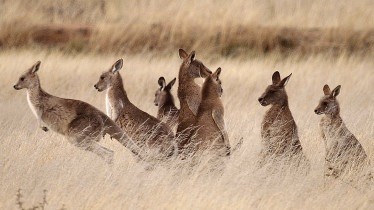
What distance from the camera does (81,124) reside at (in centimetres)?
837

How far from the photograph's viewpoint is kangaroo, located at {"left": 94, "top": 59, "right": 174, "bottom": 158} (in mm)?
8266

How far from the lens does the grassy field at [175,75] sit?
7.30 metres

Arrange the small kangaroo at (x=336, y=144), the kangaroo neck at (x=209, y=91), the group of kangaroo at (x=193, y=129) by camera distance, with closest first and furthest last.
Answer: the small kangaroo at (x=336, y=144) < the group of kangaroo at (x=193, y=129) < the kangaroo neck at (x=209, y=91)

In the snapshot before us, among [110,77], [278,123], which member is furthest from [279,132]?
[110,77]

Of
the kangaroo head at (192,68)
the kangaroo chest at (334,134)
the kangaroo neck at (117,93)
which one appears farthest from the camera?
the kangaroo head at (192,68)

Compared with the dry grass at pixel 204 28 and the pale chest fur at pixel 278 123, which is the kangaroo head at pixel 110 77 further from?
the dry grass at pixel 204 28

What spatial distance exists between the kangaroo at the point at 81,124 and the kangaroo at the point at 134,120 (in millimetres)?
171

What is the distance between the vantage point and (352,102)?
42.7ft

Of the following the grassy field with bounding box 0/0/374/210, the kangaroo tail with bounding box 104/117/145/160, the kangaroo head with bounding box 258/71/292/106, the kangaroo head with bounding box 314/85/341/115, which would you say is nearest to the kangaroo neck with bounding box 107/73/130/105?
the grassy field with bounding box 0/0/374/210

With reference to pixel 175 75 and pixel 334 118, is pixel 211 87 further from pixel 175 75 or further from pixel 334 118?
pixel 175 75


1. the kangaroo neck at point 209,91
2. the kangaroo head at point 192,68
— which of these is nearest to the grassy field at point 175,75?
the kangaroo neck at point 209,91

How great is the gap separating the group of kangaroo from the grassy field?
0.16 m

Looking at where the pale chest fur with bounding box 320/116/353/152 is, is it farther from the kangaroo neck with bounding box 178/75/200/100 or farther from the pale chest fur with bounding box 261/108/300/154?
the kangaroo neck with bounding box 178/75/200/100

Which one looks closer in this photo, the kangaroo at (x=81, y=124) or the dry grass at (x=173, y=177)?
the dry grass at (x=173, y=177)
